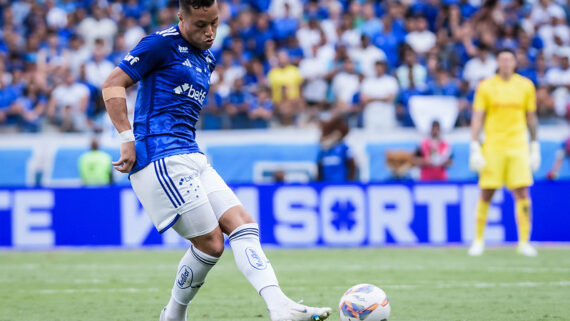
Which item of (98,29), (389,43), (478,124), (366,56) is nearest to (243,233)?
(478,124)

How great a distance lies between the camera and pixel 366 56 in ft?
58.1

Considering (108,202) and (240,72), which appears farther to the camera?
(240,72)

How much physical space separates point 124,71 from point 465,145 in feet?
37.3

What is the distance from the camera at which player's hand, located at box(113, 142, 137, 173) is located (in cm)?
542

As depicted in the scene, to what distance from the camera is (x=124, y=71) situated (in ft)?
18.0

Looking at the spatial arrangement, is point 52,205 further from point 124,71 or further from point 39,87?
point 124,71

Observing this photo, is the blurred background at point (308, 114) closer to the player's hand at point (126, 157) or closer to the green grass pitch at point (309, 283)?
the green grass pitch at point (309, 283)

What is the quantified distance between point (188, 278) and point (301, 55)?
12568 millimetres

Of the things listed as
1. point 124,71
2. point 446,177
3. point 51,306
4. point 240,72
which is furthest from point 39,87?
point 124,71

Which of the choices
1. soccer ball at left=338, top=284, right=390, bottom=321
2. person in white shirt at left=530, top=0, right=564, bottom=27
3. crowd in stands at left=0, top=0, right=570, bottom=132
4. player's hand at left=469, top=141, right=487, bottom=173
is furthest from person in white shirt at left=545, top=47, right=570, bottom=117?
soccer ball at left=338, top=284, right=390, bottom=321

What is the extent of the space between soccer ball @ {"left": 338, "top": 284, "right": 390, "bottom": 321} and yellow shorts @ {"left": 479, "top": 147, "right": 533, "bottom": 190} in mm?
6195

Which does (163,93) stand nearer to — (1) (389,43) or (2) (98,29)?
(1) (389,43)

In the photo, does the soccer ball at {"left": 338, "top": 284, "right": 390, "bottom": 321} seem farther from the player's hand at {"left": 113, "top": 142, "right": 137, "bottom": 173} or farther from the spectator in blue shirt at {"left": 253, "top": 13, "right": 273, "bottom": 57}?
the spectator in blue shirt at {"left": 253, "top": 13, "right": 273, "bottom": 57}

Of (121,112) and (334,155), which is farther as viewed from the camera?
(334,155)
